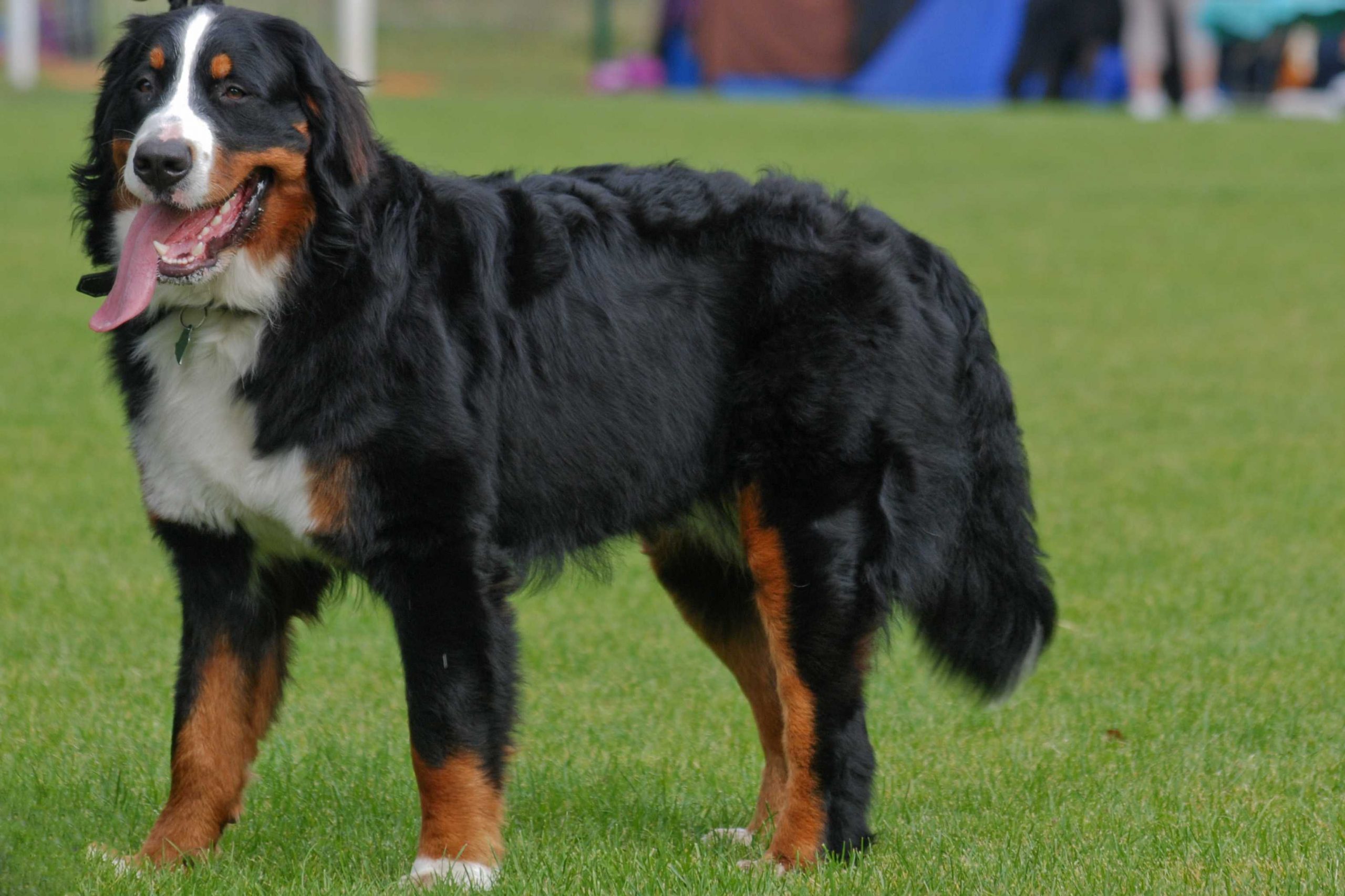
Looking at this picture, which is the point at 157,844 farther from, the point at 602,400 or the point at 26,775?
the point at 602,400

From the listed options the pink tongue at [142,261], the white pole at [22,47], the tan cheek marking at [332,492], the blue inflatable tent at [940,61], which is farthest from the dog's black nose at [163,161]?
the white pole at [22,47]

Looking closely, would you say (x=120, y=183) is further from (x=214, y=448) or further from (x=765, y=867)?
(x=765, y=867)

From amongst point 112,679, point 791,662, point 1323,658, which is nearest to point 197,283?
point 791,662

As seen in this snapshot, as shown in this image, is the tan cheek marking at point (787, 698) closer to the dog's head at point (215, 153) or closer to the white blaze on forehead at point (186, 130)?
the dog's head at point (215, 153)

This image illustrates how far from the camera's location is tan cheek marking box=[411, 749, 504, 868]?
3807mm

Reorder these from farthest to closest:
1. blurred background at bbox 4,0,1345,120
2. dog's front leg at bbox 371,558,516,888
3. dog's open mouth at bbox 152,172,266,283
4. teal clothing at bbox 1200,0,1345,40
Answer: blurred background at bbox 4,0,1345,120 → teal clothing at bbox 1200,0,1345,40 → dog's front leg at bbox 371,558,516,888 → dog's open mouth at bbox 152,172,266,283

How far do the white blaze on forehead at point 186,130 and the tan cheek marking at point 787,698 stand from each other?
1.47 meters

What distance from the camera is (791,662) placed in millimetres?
4133

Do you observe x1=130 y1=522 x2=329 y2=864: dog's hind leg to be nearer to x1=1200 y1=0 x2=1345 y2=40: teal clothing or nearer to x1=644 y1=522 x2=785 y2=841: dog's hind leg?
x1=644 y1=522 x2=785 y2=841: dog's hind leg

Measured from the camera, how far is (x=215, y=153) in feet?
11.8

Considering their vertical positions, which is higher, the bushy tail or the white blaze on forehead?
the white blaze on forehead

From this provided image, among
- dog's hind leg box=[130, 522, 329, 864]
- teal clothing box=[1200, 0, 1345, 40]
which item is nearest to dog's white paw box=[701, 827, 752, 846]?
dog's hind leg box=[130, 522, 329, 864]

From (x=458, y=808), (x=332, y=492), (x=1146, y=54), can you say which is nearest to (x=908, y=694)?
(x=458, y=808)

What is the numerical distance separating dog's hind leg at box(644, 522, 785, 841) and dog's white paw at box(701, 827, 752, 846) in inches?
3.6
